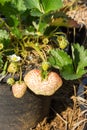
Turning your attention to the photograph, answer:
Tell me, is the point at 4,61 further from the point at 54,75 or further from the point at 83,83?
the point at 83,83

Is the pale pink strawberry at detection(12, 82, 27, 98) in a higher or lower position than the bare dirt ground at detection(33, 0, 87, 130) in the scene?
higher

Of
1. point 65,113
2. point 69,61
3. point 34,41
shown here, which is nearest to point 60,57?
point 69,61

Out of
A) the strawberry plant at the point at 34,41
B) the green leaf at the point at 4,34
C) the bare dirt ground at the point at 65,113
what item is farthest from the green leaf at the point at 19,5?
the bare dirt ground at the point at 65,113

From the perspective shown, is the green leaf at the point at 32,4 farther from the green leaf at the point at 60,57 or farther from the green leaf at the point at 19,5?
the green leaf at the point at 60,57

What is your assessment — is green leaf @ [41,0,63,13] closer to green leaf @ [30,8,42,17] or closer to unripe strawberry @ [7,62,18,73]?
green leaf @ [30,8,42,17]

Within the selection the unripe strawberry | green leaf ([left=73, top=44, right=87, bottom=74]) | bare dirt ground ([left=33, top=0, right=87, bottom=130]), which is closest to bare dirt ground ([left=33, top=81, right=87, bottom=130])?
bare dirt ground ([left=33, top=0, right=87, bottom=130])

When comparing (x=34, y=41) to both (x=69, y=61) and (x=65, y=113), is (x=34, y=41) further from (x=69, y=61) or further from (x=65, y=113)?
(x=65, y=113)

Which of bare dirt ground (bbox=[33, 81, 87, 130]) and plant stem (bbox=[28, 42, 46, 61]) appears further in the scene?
bare dirt ground (bbox=[33, 81, 87, 130])
